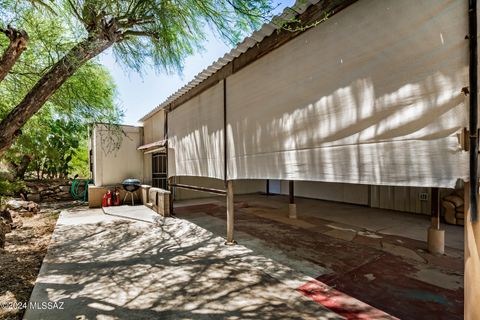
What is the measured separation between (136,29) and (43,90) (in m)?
2.12

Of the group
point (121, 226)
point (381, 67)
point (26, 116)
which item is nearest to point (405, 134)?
point (381, 67)

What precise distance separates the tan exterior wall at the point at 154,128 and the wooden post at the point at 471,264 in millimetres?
9334

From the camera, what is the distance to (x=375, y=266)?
13.3ft

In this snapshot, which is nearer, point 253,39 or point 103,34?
point 253,39

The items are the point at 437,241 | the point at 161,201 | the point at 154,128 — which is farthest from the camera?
the point at 154,128

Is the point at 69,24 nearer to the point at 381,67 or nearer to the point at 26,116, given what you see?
the point at 26,116

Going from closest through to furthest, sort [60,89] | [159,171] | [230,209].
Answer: [230,209] < [60,89] < [159,171]

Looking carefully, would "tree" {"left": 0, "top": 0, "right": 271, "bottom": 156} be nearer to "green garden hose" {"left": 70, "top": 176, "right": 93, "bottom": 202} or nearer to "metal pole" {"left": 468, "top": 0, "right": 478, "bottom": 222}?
"metal pole" {"left": 468, "top": 0, "right": 478, "bottom": 222}

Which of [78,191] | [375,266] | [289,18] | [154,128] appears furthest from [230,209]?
[78,191]

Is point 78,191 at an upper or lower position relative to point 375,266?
upper

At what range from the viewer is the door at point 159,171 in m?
11.9

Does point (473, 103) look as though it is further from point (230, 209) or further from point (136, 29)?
point (136, 29)

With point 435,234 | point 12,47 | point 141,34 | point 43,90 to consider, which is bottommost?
point 435,234

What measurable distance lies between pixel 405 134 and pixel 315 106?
1.09 metres
